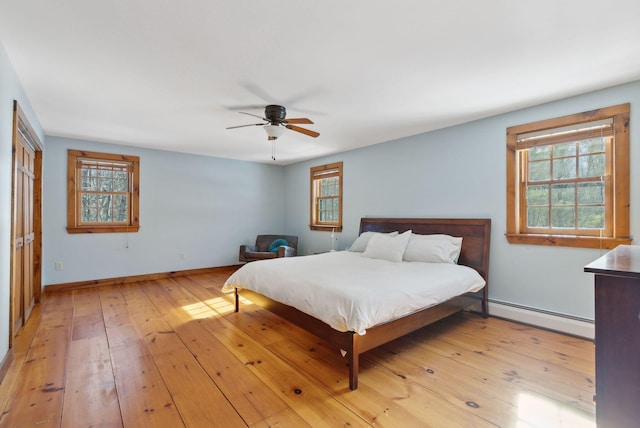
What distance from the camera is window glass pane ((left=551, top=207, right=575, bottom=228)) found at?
3.04 metres

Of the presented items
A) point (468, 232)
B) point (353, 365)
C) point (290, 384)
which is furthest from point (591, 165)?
point (290, 384)

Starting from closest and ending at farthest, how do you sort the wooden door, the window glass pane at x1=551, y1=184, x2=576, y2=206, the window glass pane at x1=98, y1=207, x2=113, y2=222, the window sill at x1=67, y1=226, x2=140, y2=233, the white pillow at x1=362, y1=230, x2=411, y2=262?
the wooden door
the window glass pane at x1=551, y1=184, x2=576, y2=206
the white pillow at x1=362, y1=230, x2=411, y2=262
the window sill at x1=67, y1=226, x2=140, y2=233
the window glass pane at x1=98, y1=207, x2=113, y2=222

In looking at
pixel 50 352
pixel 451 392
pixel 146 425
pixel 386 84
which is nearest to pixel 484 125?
pixel 386 84

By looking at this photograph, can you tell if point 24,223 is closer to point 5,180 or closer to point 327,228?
point 5,180

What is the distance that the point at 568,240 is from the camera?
295 centimetres

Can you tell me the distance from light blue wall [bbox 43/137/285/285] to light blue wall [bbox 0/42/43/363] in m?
2.61

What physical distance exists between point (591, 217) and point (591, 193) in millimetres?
234

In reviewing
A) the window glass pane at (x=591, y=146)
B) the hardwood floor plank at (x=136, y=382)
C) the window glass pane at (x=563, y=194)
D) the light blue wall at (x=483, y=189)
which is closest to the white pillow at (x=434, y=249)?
the light blue wall at (x=483, y=189)

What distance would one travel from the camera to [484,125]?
361 cm

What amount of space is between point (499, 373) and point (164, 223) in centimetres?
537

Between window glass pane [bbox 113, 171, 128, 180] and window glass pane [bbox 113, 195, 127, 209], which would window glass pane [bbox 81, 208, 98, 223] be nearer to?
window glass pane [bbox 113, 195, 127, 209]

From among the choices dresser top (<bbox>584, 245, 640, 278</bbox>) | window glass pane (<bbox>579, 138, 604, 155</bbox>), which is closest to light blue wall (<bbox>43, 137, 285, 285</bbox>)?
window glass pane (<bbox>579, 138, 604, 155</bbox>)

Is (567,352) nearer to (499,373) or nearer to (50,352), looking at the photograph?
(499,373)

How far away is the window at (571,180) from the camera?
2705mm
